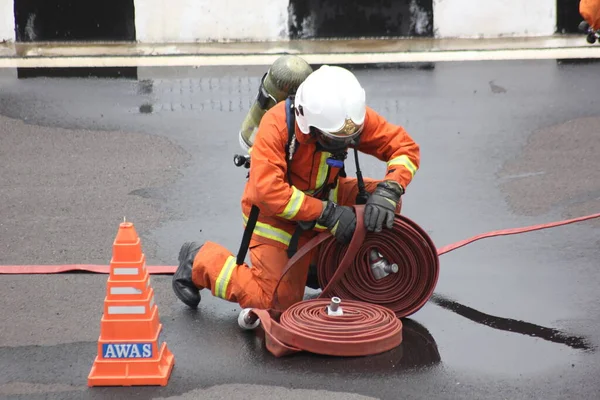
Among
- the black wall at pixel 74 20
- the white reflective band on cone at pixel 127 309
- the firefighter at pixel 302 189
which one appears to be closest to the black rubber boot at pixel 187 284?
the firefighter at pixel 302 189

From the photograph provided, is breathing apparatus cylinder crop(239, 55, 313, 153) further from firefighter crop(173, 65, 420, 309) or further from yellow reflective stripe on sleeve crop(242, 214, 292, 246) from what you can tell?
yellow reflective stripe on sleeve crop(242, 214, 292, 246)

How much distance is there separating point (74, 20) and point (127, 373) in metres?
7.66

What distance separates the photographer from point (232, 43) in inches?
467

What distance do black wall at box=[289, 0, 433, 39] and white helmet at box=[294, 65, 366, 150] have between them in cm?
646

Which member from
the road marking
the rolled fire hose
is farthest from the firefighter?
the road marking

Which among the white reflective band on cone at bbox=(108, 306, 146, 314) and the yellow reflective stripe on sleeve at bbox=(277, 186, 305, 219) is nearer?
the white reflective band on cone at bbox=(108, 306, 146, 314)

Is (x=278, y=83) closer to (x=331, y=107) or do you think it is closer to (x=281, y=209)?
(x=331, y=107)

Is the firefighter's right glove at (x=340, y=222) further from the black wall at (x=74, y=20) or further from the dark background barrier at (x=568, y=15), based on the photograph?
the dark background barrier at (x=568, y=15)

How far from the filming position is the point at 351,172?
27.3 ft

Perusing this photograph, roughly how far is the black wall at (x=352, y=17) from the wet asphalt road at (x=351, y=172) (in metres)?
1.14

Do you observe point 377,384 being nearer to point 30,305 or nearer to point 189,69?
point 30,305

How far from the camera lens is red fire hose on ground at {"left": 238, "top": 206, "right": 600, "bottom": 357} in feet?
17.0

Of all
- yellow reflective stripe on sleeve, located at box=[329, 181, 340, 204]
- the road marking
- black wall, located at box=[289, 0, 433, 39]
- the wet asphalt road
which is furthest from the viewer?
black wall, located at box=[289, 0, 433, 39]

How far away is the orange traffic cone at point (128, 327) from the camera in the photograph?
4.86 m
